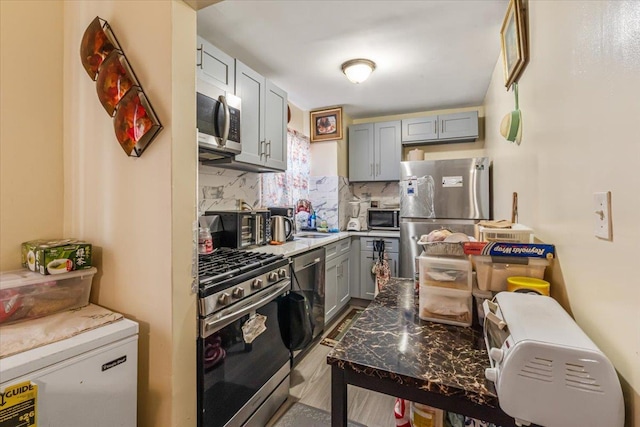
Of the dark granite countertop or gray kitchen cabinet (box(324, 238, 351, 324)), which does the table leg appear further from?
gray kitchen cabinet (box(324, 238, 351, 324))

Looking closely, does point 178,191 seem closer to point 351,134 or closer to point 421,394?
point 421,394

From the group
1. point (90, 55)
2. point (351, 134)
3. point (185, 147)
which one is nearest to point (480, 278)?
point (185, 147)

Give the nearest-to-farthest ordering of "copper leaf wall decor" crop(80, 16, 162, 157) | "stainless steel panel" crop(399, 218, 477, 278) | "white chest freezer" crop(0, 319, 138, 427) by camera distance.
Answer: "white chest freezer" crop(0, 319, 138, 427)
"copper leaf wall decor" crop(80, 16, 162, 157)
"stainless steel panel" crop(399, 218, 477, 278)

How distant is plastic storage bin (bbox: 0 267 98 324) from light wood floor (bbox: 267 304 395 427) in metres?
1.27

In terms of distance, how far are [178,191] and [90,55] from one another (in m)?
0.76

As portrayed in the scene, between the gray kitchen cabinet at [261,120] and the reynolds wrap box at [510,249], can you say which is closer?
the reynolds wrap box at [510,249]

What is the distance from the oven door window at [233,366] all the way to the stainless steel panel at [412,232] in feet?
6.31

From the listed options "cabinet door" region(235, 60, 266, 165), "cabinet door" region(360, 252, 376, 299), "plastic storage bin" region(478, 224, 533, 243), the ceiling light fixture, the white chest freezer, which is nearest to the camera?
the white chest freezer

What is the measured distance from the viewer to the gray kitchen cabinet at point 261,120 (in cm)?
218

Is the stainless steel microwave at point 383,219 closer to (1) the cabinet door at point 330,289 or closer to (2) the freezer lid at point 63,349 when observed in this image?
(1) the cabinet door at point 330,289

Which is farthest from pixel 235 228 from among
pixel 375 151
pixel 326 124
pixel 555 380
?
pixel 375 151

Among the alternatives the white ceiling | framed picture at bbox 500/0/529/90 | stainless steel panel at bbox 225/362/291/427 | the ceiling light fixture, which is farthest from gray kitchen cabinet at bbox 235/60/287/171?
framed picture at bbox 500/0/529/90

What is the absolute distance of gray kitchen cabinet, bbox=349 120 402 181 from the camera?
3.71m

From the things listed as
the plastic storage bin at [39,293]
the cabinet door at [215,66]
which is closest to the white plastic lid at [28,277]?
the plastic storage bin at [39,293]
